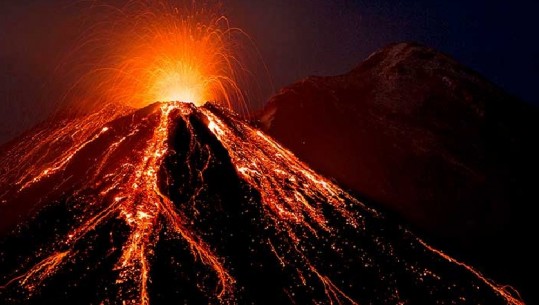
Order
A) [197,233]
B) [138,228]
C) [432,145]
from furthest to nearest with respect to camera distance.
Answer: [432,145], [197,233], [138,228]

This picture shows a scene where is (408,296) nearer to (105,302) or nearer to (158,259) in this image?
(158,259)

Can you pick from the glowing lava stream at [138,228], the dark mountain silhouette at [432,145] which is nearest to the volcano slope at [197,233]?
the glowing lava stream at [138,228]

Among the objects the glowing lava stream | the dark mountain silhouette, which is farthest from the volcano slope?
the dark mountain silhouette

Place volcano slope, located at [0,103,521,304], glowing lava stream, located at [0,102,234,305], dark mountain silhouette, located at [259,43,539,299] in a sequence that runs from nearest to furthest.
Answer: glowing lava stream, located at [0,102,234,305], volcano slope, located at [0,103,521,304], dark mountain silhouette, located at [259,43,539,299]

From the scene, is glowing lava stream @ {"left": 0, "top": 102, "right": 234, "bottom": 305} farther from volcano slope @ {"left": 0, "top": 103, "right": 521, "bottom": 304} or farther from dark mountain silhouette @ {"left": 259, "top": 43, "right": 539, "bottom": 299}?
dark mountain silhouette @ {"left": 259, "top": 43, "right": 539, "bottom": 299}

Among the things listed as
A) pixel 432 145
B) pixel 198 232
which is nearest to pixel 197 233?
pixel 198 232

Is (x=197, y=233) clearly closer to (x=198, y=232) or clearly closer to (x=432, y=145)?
(x=198, y=232)

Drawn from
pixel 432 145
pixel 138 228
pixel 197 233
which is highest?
pixel 432 145
